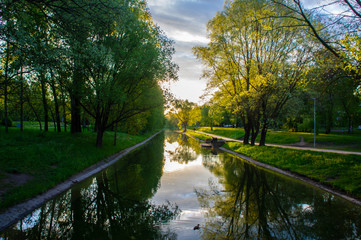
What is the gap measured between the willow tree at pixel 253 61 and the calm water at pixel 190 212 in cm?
1078

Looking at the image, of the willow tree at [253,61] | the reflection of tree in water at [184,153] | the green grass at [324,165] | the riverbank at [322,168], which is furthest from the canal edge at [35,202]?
the willow tree at [253,61]

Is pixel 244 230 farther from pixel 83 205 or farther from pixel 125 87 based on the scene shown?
pixel 125 87

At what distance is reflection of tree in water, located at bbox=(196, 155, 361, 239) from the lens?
22.0 ft

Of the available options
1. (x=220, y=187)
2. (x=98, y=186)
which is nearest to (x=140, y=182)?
(x=98, y=186)

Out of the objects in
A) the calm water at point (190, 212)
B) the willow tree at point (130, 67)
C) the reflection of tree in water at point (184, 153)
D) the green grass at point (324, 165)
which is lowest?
the reflection of tree in water at point (184, 153)

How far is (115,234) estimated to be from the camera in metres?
6.48

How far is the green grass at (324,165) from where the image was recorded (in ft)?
37.2

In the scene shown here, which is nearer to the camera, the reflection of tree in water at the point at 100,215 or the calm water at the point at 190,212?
the reflection of tree in water at the point at 100,215

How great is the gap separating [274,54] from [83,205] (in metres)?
22.1

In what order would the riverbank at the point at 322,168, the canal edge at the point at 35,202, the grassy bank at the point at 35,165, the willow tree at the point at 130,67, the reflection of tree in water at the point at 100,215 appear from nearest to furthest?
the reflection of tree in water at the point at 100,215 < the canal edge at the point at 35,202 < the grassy bank at the point at 35,165 < the riverbank at the point at 322,168 < the willow tree at the point at 130,67

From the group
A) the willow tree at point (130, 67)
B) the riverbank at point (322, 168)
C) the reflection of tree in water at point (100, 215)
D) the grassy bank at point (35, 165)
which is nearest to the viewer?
the reflection of tree in water at point (100, 215)

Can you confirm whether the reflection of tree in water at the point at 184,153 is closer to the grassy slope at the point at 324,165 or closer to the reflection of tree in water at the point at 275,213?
the grassy slope at the point at 324,165

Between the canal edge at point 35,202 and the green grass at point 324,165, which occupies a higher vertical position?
the green grass at point 324,165

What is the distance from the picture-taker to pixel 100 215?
8.04 metres
